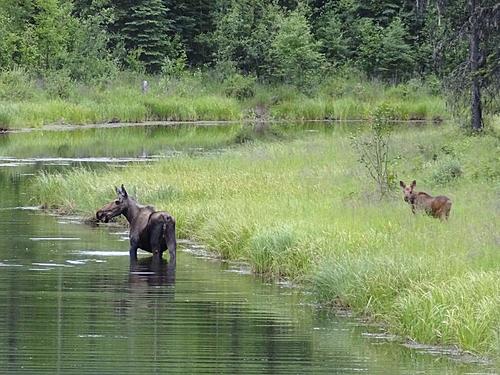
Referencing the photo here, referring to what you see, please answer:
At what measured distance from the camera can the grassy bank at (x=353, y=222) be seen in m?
14.0

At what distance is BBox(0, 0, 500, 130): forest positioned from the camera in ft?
204

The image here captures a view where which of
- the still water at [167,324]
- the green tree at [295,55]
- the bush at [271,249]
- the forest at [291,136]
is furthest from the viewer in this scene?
the green tree at [295,55]

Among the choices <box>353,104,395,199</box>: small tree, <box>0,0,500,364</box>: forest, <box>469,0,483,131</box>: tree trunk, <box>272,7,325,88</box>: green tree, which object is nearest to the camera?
<box>0,0,500,364</box>: forest

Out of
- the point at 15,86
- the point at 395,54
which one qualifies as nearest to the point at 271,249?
the point at 15,86

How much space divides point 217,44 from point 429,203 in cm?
5321

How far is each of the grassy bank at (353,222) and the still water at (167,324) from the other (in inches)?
15.6

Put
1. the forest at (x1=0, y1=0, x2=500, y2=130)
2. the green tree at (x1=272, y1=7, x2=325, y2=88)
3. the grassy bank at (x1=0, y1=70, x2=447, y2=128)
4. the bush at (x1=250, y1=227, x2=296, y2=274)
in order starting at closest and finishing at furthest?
the bush at (x1=250, y1=227, x2=296, y2=274)
the grassy bank at (x1=0, y1=70, x2=447, y2=128)
the forest at (x1=0, y1=0, x2=500, y2=130)
the green tree at (x1=272, y1=7, x2=325, y2=88)

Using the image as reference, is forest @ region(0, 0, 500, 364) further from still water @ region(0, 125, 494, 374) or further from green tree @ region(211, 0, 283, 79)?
still water @ region(0, 125, 494, 374)

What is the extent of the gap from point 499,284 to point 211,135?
37.8 metres

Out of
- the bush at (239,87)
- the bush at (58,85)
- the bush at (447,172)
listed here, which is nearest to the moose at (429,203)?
the bush at (447,172)

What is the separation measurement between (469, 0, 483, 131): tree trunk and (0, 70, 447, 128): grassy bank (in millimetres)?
23791

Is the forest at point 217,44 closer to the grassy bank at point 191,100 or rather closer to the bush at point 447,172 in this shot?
the grassy bank at point 191,100

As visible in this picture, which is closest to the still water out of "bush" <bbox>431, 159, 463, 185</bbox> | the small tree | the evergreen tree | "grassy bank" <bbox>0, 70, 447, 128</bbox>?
the small tree

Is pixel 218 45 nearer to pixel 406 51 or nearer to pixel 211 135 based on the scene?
pixel 406 51
